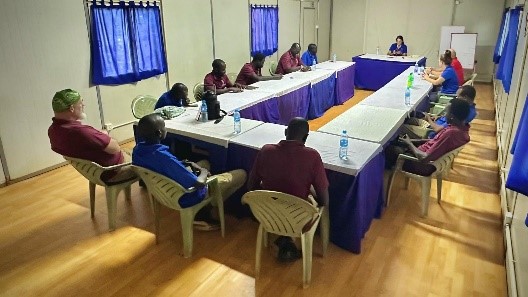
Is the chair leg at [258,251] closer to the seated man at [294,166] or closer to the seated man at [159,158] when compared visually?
the seated man at [294,166]

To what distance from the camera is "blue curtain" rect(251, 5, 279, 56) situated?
25.0 ft

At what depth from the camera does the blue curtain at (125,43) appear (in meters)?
4.73

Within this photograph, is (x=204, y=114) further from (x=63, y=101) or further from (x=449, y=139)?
(x=449, y=139)

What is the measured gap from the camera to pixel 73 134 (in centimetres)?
280

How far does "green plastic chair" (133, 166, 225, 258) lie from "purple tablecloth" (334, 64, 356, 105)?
4942 mm

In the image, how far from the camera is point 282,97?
5172 mm

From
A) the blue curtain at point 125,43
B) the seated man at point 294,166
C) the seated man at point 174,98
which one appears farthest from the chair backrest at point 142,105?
the seated man at point 294,166

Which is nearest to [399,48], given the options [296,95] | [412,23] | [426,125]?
[412,23]

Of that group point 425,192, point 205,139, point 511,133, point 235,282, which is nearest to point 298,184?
point 235,282

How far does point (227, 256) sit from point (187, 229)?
376 mm

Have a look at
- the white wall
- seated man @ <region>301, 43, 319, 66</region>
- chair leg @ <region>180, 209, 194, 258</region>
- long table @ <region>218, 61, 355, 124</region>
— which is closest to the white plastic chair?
long table @ <region>218, 61, 355, 124</region>

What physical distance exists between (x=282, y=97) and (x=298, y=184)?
299cm

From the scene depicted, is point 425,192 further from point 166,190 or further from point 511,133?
point 166,190

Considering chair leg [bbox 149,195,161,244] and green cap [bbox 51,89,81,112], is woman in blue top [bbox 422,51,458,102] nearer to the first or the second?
chair leg [bbox 149,195,161,244]
